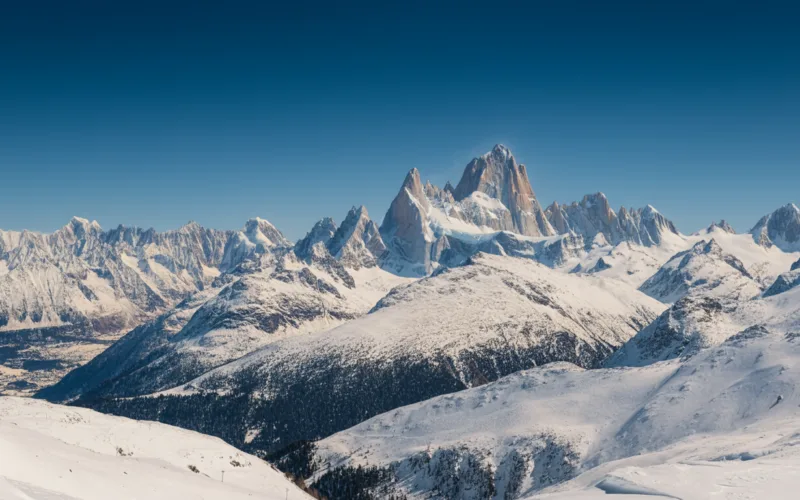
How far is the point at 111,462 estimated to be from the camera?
77.1 meters

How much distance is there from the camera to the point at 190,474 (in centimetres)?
8538

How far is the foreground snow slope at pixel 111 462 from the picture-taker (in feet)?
199

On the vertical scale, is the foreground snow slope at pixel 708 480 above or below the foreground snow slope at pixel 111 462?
below

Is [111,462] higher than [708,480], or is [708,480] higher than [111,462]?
[111,462]

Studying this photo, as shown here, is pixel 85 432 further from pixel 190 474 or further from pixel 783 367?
pixel 783 367

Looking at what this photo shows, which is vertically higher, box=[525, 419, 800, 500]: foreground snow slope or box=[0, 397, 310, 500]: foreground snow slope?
box=[0, 397, 310, 500]: foreground snow slope

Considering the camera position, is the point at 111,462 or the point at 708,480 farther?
the point at 708,480

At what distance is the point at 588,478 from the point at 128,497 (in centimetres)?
8073

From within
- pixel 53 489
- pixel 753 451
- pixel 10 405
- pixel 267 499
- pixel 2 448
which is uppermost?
pixel 10 405

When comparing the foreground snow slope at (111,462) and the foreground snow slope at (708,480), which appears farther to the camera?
the foreground snow slope at (708,480)

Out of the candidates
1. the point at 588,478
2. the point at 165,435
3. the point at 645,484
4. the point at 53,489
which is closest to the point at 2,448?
the point at 53,489

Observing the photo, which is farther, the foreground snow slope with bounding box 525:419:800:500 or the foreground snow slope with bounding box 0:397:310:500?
the foreground snow slope with bounding box 525:419:800:500

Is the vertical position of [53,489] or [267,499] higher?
Result: [53,489]

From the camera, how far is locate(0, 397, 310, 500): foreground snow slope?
60.7 meters
